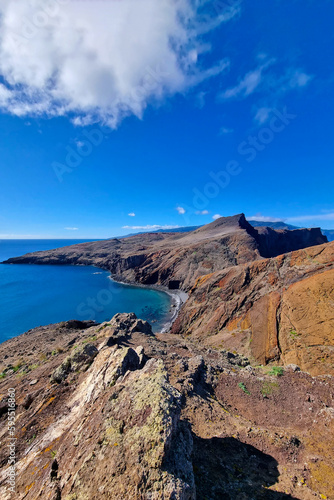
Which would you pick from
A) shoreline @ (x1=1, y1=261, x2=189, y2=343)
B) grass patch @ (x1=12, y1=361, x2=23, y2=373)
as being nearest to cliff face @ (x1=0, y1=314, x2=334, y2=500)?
grass patch @ (x1=12, y1=361, x2=23, y2=373)

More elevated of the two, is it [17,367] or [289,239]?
[289,239]

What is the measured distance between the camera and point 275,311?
72.8 ft

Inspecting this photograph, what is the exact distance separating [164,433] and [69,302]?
59.5m

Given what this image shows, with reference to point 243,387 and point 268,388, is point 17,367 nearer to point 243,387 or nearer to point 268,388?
point 243,387

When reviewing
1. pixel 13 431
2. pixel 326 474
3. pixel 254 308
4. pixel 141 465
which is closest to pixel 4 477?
pixel 13 431

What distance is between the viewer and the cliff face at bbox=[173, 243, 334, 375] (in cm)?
1766

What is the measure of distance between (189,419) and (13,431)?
6.23m

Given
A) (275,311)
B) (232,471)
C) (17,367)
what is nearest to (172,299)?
(275,311)

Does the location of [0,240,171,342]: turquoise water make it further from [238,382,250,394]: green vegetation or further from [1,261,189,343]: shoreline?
[238,382,250,394]: green vegetation

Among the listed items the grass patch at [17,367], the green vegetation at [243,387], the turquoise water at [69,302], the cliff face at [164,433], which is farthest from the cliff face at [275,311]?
the grass patch at [17,367]

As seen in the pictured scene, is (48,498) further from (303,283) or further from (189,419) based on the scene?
(303,283)

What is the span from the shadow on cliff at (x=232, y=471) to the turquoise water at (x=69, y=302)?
35.3 meters

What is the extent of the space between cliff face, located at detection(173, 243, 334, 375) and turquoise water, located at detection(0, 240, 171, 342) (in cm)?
1590

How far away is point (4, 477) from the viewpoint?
5242mm
